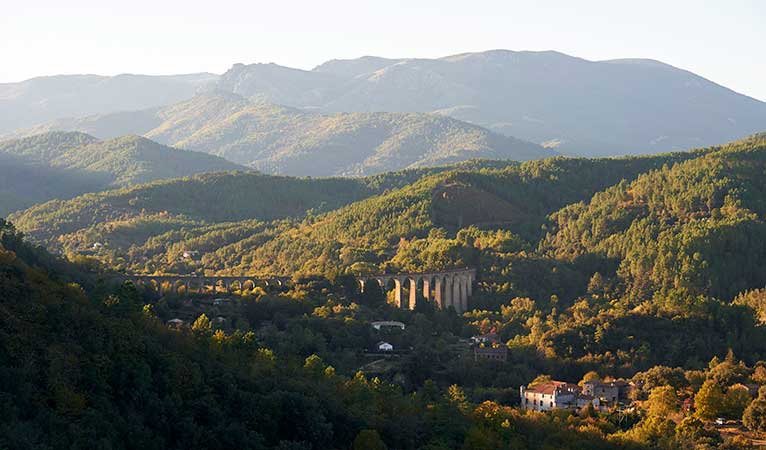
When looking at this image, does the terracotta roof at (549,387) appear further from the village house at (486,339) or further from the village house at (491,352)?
the village house at (486,339)

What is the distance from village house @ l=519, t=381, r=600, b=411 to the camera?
59219mm

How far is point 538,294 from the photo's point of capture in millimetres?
86625

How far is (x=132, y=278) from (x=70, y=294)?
32870 millimetres

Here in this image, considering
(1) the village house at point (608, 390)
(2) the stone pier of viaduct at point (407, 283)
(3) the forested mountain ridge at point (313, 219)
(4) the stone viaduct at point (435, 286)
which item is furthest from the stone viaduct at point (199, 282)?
(1) the village house at point (608, 390)

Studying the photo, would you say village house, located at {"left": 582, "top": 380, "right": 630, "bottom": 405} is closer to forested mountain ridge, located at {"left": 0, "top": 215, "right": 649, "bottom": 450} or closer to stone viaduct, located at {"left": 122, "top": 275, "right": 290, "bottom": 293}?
forested mountain ridge, located at {"left": 0, "top": 215, "right": 649, "bottom": 450}

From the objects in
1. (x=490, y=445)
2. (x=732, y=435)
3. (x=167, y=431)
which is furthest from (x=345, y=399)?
(x=732, y=435)

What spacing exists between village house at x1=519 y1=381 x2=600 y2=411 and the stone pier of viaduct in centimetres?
2317

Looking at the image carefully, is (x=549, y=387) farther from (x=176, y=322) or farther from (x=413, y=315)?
(x=413, y=315)

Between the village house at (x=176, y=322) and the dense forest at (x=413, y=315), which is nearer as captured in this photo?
the dense forest at (x=413, y=315)

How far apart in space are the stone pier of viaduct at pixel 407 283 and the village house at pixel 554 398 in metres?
23.2

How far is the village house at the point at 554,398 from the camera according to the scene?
194ft

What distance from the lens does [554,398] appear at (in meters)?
59.5

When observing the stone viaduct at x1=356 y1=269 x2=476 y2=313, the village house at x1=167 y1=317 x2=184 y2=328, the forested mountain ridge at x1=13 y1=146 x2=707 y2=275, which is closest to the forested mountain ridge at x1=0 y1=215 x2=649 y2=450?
the village house at x1=167 y1=317 x2=184 y2=328

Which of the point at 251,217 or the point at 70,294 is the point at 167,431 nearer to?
the point at 70,294
